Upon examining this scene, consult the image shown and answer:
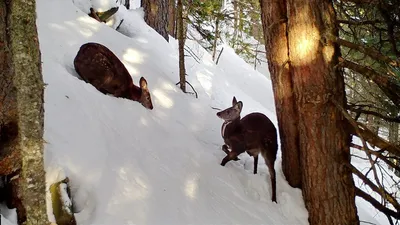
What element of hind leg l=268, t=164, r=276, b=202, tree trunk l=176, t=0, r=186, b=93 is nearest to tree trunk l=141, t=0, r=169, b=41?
tree trunk l=176, t=0, r=186, b=93

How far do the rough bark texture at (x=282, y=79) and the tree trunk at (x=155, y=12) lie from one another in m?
4.77

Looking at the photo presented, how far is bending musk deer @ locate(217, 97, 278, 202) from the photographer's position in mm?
5181

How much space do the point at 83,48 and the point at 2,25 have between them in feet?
9.45

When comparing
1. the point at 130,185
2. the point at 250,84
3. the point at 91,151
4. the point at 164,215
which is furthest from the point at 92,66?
the point at 250,84

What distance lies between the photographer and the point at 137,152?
466cm

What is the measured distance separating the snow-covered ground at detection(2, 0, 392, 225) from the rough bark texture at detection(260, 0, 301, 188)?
389 mm

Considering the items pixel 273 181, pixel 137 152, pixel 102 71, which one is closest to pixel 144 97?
pixel 102 71

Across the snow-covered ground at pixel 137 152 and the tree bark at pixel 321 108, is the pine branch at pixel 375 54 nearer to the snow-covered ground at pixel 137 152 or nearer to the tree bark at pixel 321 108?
the tree bark at pixel 321 108

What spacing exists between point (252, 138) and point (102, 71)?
2.29 meters

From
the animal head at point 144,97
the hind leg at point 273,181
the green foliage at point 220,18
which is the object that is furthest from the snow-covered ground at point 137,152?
the green foliage at point 220,18

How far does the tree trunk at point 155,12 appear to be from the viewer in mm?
9384

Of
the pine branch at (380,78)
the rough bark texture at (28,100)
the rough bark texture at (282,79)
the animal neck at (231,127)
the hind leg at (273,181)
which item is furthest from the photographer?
the animal neck at (231,127)

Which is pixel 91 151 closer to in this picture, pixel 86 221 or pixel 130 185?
pixel 130 185

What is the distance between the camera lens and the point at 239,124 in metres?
5.36
